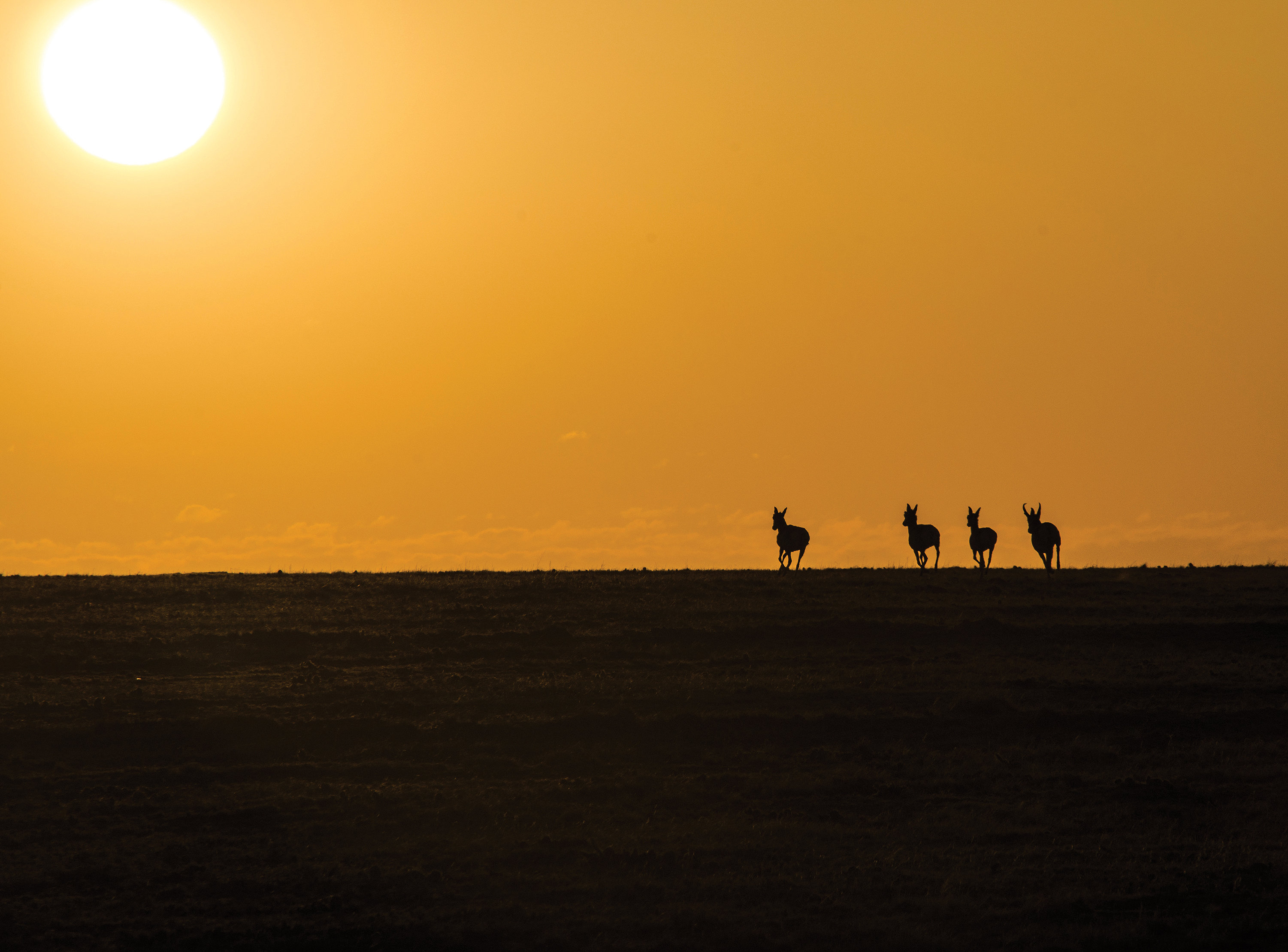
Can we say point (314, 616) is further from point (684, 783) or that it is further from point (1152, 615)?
point (1152, 615)

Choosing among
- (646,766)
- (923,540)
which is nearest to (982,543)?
(923,540)

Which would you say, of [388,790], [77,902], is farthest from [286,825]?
[77,902]

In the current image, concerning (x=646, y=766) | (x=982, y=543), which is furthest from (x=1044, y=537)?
(x=646, y=766)

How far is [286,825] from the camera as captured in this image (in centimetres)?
2130

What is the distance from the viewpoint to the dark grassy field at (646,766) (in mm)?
17375

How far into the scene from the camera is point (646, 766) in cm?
2472

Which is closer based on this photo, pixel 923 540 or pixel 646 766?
pixel 646 766

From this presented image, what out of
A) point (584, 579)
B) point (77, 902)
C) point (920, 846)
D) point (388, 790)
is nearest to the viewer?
point (77, 902)

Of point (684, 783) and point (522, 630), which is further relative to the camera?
point (522, 630)

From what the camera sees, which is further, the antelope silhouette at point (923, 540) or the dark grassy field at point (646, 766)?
the antelope silhouette at point (923, 540)

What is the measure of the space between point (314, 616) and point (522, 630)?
19.7 feet

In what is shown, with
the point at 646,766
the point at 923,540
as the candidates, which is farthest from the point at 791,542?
the point at 646,766

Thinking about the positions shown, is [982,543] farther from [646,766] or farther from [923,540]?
[646,766]

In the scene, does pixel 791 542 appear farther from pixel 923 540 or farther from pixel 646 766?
pixel 646 766
